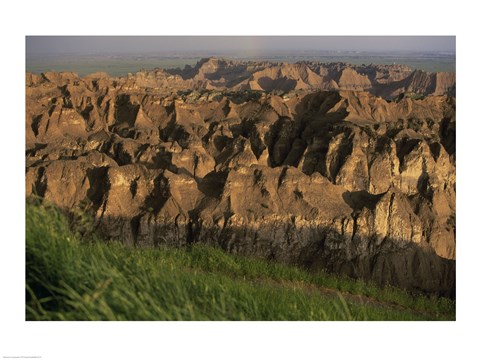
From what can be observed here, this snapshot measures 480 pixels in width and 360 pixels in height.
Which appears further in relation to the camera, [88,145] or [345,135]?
[345,135]

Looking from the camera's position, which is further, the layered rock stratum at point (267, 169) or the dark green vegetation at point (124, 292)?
the layered rock stratum at point (267, 169)

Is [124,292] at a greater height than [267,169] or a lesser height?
greater

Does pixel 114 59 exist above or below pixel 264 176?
above

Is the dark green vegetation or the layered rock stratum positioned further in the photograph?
the layered rock stratum

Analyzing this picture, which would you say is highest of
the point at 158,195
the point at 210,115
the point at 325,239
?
the point at 210,115

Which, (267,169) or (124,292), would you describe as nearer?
(124,292)

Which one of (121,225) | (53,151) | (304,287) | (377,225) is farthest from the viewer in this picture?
(53,151)

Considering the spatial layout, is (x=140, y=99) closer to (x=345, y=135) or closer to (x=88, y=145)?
(x=88, y=145)

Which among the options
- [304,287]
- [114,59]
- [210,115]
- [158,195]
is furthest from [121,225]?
[210,115]
